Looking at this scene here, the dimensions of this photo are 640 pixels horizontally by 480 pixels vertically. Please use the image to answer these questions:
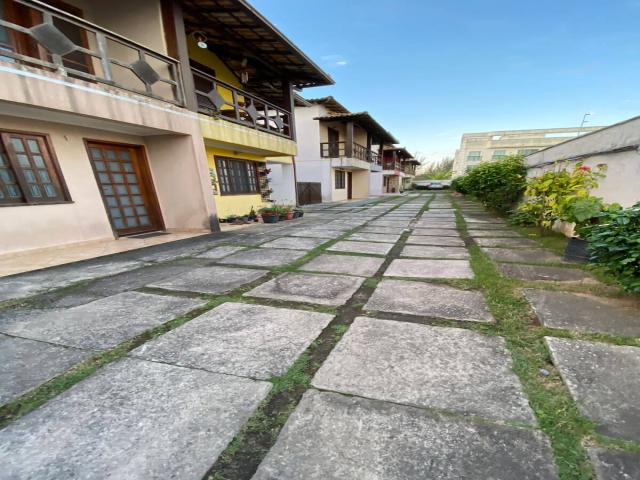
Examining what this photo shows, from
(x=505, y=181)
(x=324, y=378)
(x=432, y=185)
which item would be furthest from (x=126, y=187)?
(x=432, y=185)

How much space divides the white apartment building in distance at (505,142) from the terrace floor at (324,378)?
29748 millimetres

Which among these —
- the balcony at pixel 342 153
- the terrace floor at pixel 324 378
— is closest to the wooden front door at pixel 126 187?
the terrace floor at pixel 324 378

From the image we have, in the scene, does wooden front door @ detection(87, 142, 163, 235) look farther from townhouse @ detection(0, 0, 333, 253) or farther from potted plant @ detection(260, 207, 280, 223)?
potted plant @ detection(260, 207, 280, 223)

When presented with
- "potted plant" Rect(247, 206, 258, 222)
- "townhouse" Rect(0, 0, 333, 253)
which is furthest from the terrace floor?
"potted plant" Rect(247, 206, 258, 222)

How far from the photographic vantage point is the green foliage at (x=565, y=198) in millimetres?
2995

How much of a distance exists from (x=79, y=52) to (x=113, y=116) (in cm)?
177

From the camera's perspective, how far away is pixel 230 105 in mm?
6285

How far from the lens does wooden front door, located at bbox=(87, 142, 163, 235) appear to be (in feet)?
16.4

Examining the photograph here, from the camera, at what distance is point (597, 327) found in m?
1.74

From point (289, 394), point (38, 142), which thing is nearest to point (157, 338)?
point (289, 394)

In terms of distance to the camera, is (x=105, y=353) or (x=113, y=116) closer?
(x=105, y=353)

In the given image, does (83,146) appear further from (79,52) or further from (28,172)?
(79,52)

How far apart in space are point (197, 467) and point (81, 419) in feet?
2.11

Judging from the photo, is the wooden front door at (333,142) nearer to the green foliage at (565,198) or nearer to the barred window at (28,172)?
the green foliage at (565,198)
